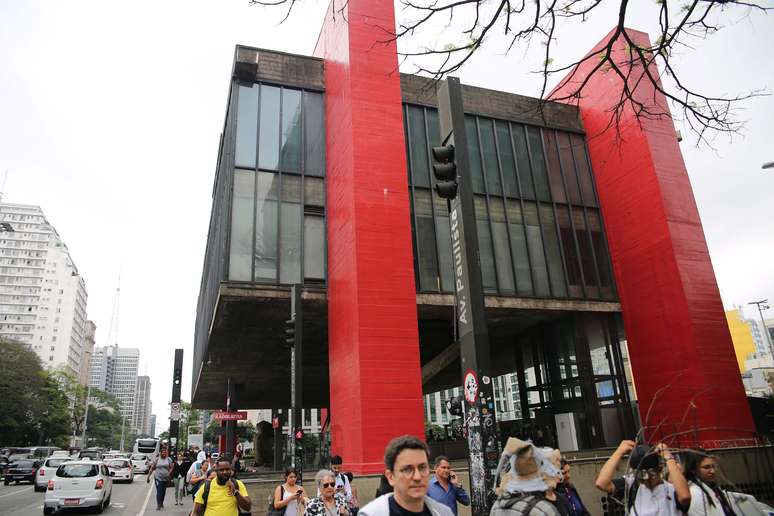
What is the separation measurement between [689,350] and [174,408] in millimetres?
27162

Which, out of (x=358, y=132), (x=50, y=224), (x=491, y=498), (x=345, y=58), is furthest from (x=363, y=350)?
(x=50, y=224)

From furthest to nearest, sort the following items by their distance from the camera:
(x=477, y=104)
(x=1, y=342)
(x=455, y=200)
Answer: (x=1, y=342)
(x=477, y=104)
(x=455, y=200)

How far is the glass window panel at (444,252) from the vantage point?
1853 centimetres

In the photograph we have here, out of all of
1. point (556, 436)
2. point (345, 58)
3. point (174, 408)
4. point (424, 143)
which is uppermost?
point (345, 58)

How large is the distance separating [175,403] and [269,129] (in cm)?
2002

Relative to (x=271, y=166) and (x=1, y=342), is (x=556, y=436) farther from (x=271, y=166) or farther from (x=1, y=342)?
(x=1, y=342)

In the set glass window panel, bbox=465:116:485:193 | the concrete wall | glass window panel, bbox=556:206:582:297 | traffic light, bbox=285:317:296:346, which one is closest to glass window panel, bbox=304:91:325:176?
glass window panel, bbox=465:116:485:193

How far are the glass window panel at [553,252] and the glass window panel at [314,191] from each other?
30.2 ft

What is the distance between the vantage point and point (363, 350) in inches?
572

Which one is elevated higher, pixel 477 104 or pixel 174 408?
pixel 477 104

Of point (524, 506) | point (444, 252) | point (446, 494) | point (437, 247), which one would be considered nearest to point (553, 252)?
point (444, 252)

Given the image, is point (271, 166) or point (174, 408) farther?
point (174, 408)

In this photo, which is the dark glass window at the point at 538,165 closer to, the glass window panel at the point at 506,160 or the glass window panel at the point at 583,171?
the glass window panel at the point at 506,160

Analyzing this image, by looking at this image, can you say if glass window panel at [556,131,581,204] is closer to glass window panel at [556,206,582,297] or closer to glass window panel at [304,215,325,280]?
glass window panel at [556,206,582,297]
